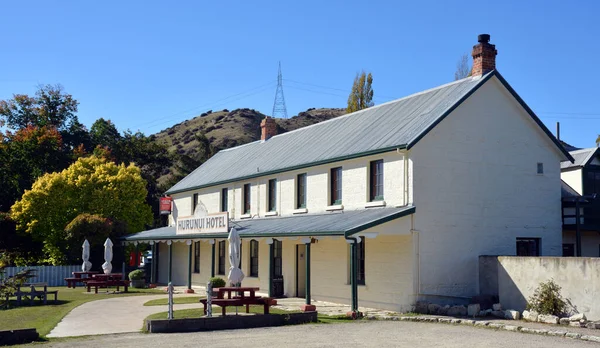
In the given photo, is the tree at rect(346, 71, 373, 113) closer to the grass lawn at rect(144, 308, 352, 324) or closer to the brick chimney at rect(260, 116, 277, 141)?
the brick chimney at rect(260, 116, 277, 141)

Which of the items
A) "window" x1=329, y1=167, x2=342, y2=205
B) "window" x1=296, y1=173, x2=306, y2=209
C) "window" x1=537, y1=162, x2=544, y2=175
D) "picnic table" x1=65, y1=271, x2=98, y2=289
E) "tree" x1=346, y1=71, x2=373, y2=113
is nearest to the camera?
"window" x1=537, y1=162, x2=544, y2=175

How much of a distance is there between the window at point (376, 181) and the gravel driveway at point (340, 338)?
21.6ft

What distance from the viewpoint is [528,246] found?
2303 cm

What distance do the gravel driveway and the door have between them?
9152 millimetres

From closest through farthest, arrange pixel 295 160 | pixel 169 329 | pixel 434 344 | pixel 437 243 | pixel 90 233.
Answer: pixel 434 344
pixel 169 329
pixel 437 243
pixel 295 160
pixel 90 233

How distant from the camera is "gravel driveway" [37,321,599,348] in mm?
13570

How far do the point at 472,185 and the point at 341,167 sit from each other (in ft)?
15.7

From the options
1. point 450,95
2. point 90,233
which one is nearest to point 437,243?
point 450,95

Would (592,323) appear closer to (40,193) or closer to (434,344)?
(434,344)

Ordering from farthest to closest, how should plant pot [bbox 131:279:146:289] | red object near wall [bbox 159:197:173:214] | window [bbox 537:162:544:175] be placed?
red object near wall [bbox 159:197:173:214], plant pot [bbox 131:279:146:289], window [bbox 537:162:544:175]

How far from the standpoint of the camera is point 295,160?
27250 millimetres

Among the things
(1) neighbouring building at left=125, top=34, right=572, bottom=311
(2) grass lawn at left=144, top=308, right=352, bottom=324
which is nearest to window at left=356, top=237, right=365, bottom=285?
(1) neighbouring building at left=125, top=34, right=572, bottom=311

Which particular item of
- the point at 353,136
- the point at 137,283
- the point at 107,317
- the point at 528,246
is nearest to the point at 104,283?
the point at 137,283

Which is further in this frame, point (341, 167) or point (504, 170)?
point (341, 167)
